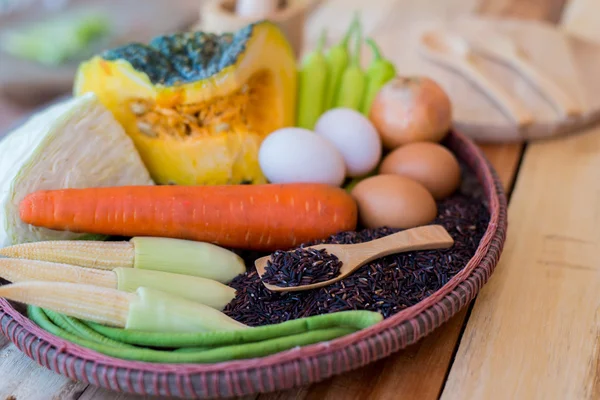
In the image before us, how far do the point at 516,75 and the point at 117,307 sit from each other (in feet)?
3.34

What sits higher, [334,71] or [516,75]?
[334,71]

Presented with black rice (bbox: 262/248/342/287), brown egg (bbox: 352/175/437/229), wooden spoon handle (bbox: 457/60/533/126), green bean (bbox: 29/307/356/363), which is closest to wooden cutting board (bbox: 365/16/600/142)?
wooden spoon handle (bbox: 457/60/533/126)

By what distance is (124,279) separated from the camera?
716 millimetres

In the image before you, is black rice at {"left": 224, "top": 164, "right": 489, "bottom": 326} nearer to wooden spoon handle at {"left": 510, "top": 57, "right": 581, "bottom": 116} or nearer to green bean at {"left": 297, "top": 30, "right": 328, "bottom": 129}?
green bean at {"left": 297, "top": 30, "right": 328, "bottom": 129}

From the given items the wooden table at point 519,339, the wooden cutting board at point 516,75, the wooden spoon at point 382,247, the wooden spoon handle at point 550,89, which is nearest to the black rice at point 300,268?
the wooden spoon at point 382,247

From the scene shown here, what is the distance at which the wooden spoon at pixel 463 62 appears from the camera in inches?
48.1

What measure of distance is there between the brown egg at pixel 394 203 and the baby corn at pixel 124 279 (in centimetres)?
24

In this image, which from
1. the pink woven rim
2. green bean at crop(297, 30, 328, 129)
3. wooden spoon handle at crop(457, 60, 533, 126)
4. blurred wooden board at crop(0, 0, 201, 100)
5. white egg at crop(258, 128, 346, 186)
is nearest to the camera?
the pink woven rim

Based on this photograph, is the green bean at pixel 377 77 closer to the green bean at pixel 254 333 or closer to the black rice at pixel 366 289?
the black rice at pixel 366 289

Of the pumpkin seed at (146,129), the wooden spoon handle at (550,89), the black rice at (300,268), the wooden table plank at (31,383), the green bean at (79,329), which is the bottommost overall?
the wooden spoon handle at (550,89)

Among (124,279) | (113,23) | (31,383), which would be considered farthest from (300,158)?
(113,23)

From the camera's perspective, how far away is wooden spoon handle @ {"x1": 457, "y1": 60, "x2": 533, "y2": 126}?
1.21 m

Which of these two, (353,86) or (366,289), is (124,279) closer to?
(366,289)

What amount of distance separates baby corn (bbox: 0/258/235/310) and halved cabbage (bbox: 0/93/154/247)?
0.11m
